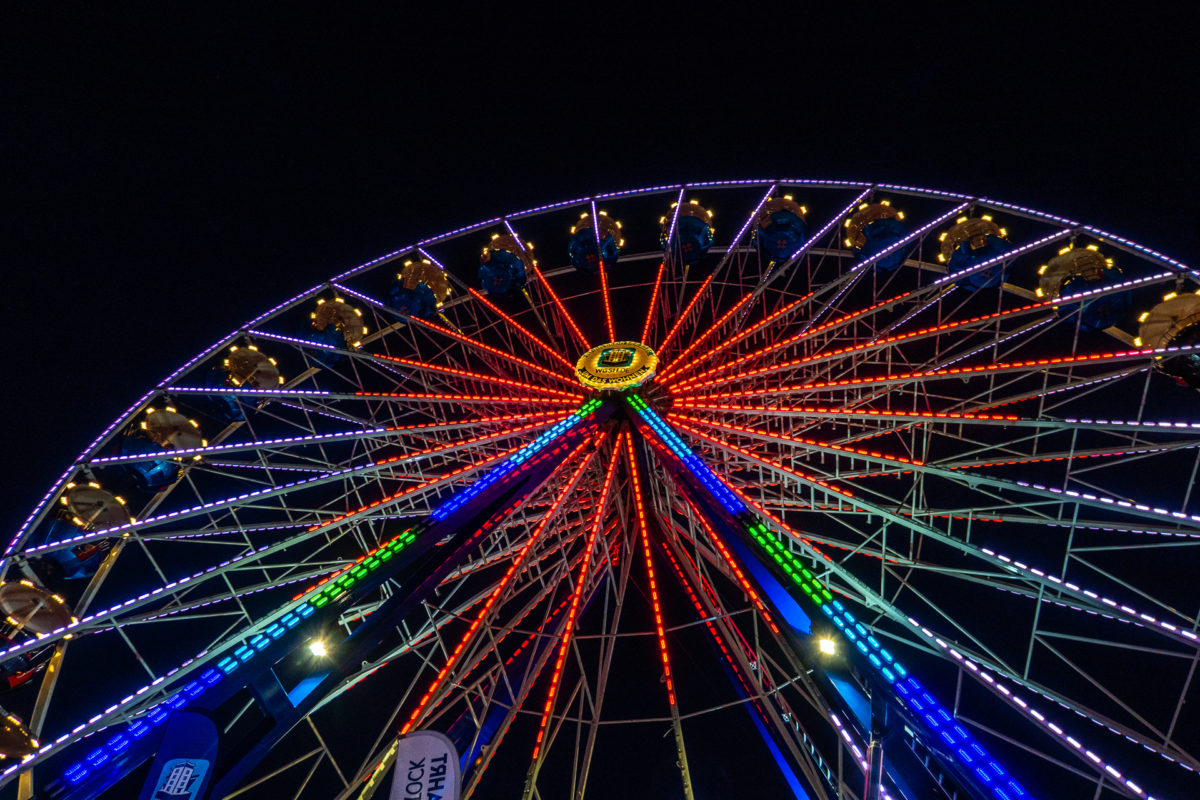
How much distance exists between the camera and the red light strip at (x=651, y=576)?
27.4 ft

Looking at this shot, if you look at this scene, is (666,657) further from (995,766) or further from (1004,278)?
(1004,278)

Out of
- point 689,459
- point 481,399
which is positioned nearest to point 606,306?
point 481,399

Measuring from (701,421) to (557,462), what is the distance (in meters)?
2.70

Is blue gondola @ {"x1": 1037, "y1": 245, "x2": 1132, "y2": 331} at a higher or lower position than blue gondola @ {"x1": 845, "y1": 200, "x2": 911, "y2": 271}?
lower

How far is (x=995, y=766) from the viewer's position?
15.2 ft

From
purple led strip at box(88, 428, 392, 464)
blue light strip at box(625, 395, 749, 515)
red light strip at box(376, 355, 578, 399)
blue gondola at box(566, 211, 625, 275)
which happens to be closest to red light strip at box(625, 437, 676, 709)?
blue light strip at box(625, 395, 749, 515)

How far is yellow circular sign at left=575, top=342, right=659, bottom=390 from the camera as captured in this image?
10.8 m

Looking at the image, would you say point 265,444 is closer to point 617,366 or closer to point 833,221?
point 617,366

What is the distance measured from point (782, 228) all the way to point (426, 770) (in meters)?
10.3

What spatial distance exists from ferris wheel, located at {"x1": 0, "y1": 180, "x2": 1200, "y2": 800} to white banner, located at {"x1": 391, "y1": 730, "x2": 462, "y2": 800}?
0.94 m

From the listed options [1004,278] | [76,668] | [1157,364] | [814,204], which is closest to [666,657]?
[1157,364]

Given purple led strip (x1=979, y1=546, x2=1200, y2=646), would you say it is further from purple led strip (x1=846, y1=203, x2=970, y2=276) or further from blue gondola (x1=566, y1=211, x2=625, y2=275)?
blue gondola (x1=566, y1=211, x2=625, y2=275)

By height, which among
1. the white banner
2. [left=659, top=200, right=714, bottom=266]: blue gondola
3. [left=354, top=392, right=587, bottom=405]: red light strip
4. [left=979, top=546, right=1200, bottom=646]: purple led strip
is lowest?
[left=979, top=546, right=1200, bottom=646]: purple led strip

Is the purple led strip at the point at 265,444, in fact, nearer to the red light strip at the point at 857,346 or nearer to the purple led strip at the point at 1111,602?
the red light strip at the point at 857,346
